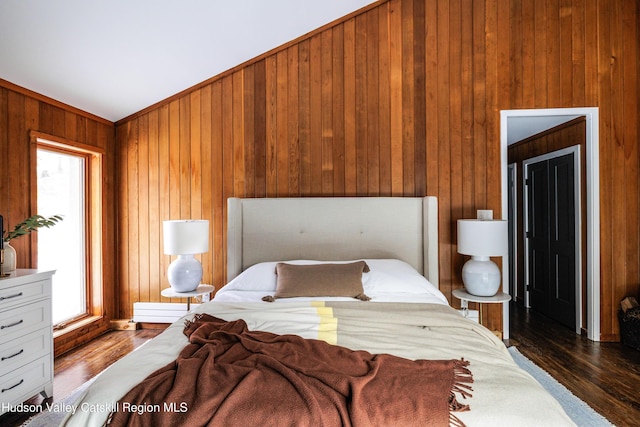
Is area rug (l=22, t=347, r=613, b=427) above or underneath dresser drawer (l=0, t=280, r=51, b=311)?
underneath

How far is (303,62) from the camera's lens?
132 inches

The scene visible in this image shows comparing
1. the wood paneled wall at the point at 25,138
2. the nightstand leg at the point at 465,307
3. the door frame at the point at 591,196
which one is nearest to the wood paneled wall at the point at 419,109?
the door frame at the point at 591,196

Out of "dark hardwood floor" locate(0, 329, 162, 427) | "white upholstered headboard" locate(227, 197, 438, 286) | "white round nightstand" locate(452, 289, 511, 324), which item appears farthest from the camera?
"white upholstered headboard" locate(227, 197, 438, 286)

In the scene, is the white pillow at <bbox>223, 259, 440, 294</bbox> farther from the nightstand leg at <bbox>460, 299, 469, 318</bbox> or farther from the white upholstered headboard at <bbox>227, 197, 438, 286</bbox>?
the nightstand leg at <bbox>460, 299, 469, 318</bbox>

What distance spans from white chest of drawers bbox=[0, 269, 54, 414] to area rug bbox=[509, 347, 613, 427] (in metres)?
3.11

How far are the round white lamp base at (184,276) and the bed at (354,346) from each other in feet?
1.11

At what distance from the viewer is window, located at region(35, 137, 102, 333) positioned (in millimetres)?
2984

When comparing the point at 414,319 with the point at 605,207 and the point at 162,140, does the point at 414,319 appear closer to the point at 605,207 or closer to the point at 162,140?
the point at 605,207

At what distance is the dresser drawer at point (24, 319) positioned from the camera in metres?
1.99

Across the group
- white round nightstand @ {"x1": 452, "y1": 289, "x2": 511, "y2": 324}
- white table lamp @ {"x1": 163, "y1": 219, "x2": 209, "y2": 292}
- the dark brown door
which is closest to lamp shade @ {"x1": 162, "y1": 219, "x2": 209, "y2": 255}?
white table lamp @ {"x1": 163, "y1": 219, "x2": 209, "y2": 292}

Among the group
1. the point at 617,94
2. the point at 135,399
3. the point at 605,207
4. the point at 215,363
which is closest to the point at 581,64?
the point at 617,94

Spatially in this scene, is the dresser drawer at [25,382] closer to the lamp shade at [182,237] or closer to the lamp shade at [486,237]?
the lamp shade at [182,237]

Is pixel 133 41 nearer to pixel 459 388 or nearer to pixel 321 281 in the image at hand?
pixel 321 281

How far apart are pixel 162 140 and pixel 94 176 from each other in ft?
2.34
